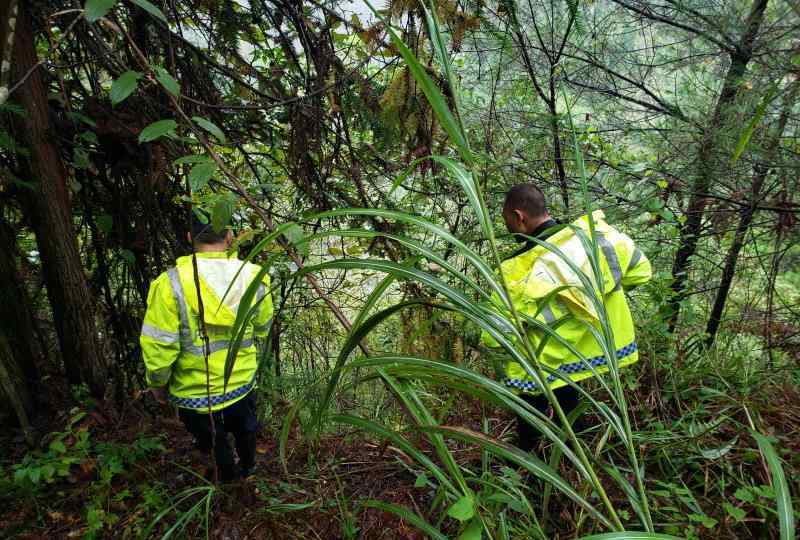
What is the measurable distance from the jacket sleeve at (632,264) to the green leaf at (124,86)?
87.5 inches

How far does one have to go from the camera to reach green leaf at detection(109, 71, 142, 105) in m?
1.04

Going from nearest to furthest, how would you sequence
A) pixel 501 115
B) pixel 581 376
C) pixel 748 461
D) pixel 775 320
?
pixel 748 461
pixel 581 376
pixel 775 320
pixel 501 115

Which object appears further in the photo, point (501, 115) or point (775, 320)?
point (501, 115)

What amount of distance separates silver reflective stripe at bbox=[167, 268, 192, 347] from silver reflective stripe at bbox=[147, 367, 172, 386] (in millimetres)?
142

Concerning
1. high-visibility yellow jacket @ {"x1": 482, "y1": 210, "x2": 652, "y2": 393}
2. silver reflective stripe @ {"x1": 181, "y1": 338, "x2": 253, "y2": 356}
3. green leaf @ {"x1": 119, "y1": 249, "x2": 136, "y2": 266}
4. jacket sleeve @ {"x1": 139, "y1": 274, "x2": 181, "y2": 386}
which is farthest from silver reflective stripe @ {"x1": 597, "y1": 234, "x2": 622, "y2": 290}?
green leaf @ {"x1": 119, "y1": 249, "x2": 136, "y2": 266}

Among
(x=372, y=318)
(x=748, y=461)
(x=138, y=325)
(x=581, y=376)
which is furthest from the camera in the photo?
(x=138, y=325)

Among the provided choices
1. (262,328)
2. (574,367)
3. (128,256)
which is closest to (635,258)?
(574,367)

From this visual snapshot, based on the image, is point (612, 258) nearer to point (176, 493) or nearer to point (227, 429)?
point (227, 429)

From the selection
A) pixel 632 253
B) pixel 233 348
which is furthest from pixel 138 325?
pixel 632 253

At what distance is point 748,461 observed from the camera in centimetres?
208

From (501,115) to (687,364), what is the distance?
243cm

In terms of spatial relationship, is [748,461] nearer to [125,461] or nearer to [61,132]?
[125,461]

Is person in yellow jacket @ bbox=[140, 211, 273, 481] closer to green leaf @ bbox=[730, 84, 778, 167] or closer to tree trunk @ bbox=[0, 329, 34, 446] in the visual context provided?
tree trunk @ bbox=[0, 329, 34, 446]

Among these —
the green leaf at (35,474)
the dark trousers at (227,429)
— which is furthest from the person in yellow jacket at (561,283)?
the green leaf at (35,474)
